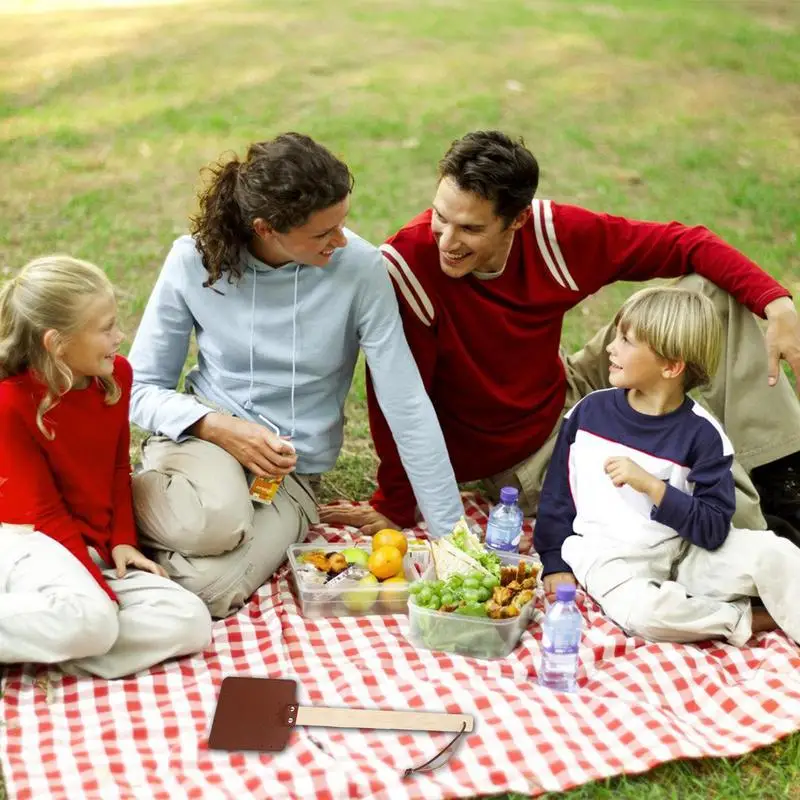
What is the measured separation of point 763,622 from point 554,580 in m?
0.66

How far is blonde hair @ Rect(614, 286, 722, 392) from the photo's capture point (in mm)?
3691

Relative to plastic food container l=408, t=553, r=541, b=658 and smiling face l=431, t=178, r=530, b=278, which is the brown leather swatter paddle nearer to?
plastic food container l=408, t=553, r=541, b=658

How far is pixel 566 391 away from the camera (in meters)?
4.48

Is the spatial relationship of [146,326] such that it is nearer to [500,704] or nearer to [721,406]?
[500,704]

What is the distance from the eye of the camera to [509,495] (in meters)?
4.06

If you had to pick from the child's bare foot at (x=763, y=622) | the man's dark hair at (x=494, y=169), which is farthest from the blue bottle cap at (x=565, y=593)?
the man's dark hair at (x=494, y=169)

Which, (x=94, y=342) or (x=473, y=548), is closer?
(x=94, y=342)

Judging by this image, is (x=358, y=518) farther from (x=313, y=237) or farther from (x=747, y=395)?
(x=747, y=395)

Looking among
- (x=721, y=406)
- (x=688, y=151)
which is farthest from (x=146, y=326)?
(x=688, y=151)

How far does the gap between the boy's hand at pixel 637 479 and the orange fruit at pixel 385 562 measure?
2.40ft

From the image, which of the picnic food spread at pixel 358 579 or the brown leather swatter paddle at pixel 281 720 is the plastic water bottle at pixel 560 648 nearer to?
the brown leather swatter paddle at pixel 281 720

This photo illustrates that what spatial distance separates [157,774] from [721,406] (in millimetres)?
2326

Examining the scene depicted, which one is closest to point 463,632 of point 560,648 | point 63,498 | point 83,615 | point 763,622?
point 560,648

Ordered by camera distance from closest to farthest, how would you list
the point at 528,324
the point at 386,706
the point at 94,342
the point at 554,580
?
1. the point at 386,706
2. the point at 94,342
3. the point at 554,580
4. the point at 528,324
